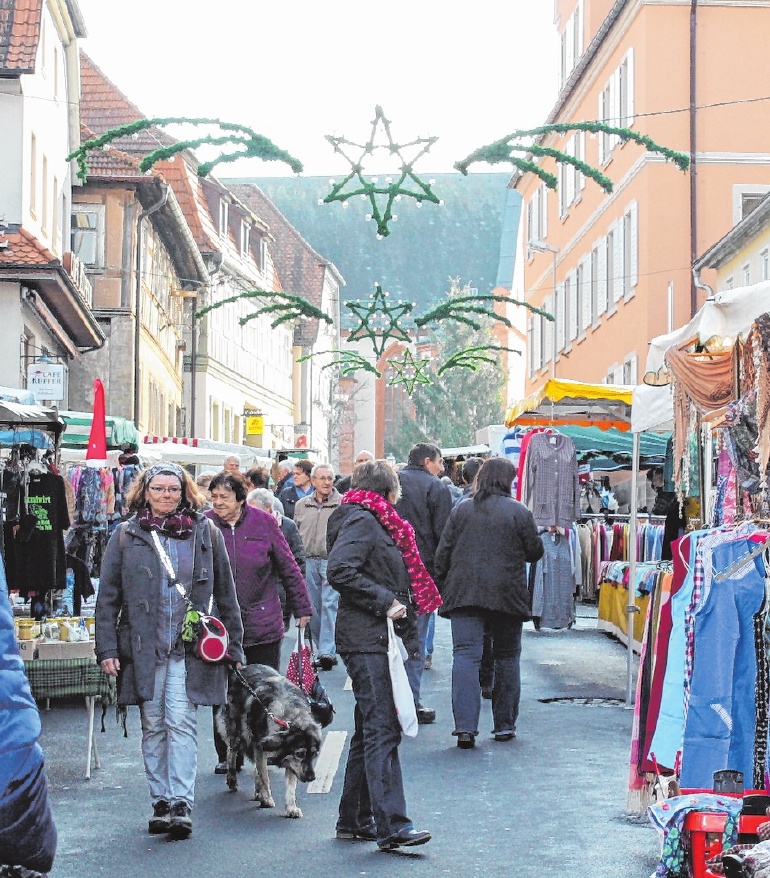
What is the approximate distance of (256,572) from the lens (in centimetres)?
952

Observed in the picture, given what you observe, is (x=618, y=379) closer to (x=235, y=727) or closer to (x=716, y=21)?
(x=716, y=21)

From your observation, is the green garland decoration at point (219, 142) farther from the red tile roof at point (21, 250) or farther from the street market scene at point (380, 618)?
the red tile roof at point (21, 250)

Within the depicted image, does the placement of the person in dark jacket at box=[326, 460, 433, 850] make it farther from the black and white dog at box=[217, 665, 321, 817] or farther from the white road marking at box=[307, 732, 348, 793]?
the white road marking at box=[307, 732, 348, 793]

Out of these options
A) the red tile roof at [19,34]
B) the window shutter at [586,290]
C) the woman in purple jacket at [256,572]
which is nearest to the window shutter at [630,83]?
the window shutter at [586,290]

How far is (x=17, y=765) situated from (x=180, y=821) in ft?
13.8

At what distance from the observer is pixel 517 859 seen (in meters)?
7.20

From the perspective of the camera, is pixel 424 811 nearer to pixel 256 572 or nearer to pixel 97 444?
pixel 256 572

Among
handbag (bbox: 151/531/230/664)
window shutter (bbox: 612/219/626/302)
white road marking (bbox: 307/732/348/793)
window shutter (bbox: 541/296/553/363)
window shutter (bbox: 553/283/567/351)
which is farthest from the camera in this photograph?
window shutter (bbox: 541/296/553/363)

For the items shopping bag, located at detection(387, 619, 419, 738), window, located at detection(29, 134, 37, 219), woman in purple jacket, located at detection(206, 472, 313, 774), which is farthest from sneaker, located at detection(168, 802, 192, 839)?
window, located at detection(29, 134, 37, 219)

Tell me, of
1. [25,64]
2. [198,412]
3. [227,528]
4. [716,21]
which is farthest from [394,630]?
[198,412]

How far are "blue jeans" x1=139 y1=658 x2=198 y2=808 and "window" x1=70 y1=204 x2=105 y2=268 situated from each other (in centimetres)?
2989

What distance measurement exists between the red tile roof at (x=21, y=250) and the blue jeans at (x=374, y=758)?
18243 mm

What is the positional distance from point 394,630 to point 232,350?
50.4 meters

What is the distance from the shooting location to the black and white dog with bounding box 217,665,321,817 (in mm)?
8391
